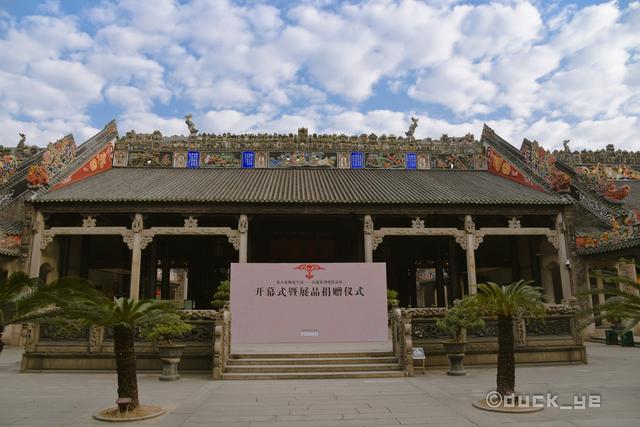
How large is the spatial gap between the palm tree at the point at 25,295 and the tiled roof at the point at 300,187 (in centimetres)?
770

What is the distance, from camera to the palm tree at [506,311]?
6889mm

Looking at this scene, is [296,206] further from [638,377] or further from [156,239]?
[638,377]

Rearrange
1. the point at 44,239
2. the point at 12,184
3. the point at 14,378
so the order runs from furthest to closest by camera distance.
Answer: the point at 12,184 < the point at 44,239 < the point at 14,378

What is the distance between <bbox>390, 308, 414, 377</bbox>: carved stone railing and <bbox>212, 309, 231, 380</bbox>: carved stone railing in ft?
12.5

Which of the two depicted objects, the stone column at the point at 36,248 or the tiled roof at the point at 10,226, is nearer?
the stone column at the point at 36,248

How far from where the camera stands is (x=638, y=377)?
356 inches

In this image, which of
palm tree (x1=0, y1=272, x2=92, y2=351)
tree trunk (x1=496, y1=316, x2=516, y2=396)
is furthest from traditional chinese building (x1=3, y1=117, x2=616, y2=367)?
palm tree (x1=0, y1=272, x2=92, y2=351)

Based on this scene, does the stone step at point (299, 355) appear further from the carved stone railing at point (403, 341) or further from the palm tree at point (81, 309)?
the palm tree at point (81, 309)

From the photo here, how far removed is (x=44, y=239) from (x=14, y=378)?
5.61 metres

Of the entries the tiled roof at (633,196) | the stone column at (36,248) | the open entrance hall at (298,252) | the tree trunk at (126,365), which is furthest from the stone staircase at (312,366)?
the tiled roof at (633,196)

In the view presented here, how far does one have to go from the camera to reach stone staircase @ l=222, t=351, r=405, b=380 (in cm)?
952

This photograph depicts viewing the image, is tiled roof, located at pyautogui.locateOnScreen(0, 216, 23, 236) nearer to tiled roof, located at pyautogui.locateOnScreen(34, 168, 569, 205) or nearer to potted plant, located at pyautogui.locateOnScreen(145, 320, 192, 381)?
tiled roof, located at pyautogui.locateOnScreen(34, 168, 569, 205)

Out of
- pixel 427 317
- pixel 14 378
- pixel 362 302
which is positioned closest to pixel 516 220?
pixel 427 317

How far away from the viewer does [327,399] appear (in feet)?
24.4
